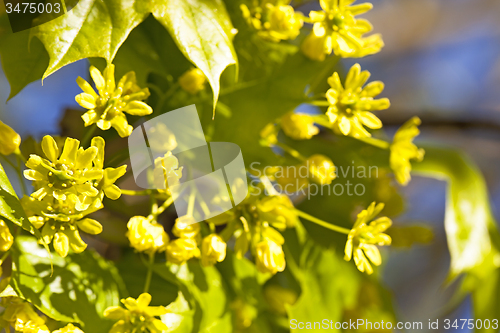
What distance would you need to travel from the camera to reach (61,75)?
0.35 meters

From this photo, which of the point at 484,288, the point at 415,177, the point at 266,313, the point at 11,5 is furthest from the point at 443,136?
the point at 11,5

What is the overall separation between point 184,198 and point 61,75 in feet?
0.56

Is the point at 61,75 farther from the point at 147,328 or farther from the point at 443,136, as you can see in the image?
the point at 443,136

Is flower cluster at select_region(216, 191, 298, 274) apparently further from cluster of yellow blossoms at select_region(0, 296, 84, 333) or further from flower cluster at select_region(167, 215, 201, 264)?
cluster of yellow blossoms at select_region(0, 296, 84, 333)

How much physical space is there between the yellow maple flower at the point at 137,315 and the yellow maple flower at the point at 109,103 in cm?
12

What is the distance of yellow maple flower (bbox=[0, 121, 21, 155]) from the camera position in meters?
0.28

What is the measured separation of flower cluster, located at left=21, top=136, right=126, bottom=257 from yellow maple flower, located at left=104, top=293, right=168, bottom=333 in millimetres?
59

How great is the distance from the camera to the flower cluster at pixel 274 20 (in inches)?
13.1

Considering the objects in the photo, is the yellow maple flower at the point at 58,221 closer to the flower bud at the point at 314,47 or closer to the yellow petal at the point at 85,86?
the yellow petal at the point at 85,86

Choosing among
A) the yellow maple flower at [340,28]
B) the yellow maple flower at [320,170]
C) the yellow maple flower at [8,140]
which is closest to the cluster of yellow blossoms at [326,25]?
the yellow maple flower at [340,28]

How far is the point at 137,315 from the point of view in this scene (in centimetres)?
29

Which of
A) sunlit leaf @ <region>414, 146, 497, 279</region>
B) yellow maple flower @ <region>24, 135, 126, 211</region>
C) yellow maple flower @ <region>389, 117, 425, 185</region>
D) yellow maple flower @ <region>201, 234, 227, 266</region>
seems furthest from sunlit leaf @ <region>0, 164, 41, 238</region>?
sunlit leaf @ <region>414, 146, 497, 279</region>

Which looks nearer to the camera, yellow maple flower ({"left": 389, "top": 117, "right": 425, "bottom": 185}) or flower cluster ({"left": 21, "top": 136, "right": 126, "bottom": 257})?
flower cluster ({"left": 21, "top": 136, "right": 126, "bottom": 257})

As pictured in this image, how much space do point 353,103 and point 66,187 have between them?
0.24m
